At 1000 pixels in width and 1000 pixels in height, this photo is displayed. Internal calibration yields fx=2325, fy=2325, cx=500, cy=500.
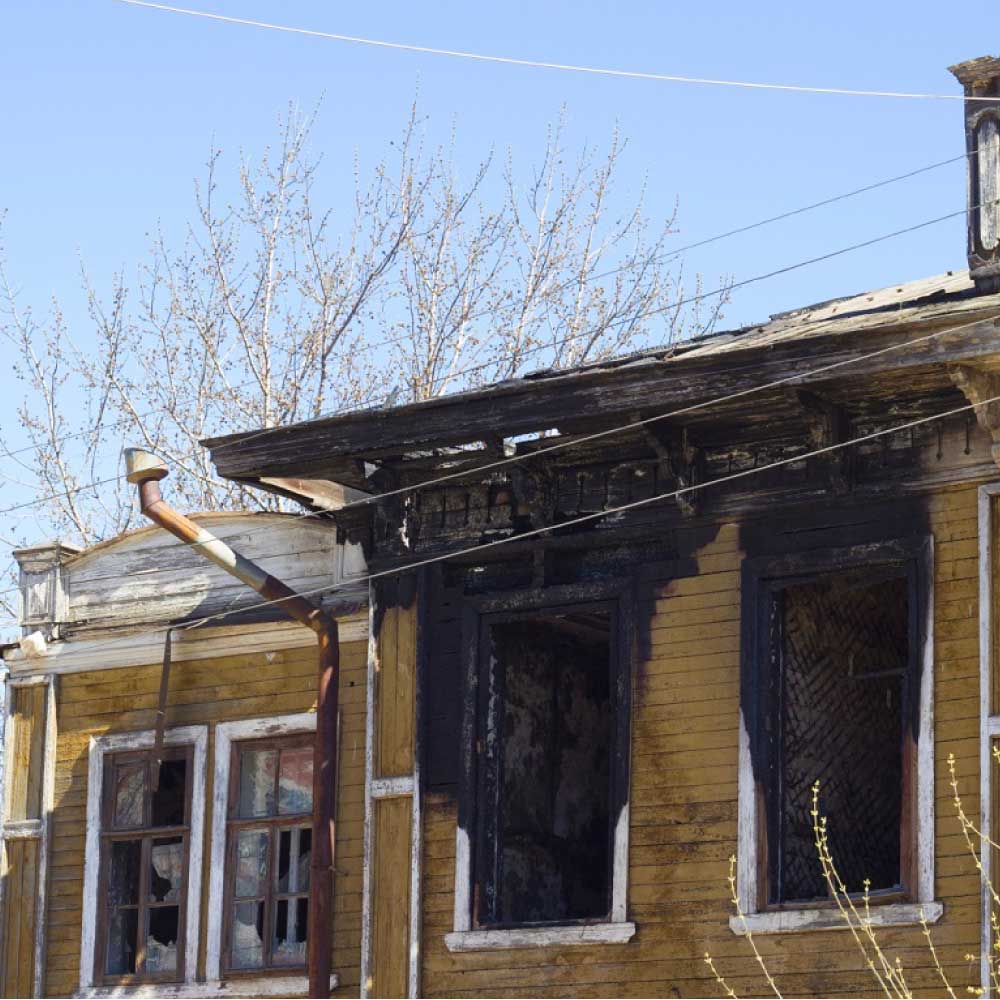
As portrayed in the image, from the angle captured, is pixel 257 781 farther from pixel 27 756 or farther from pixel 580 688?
pixel 580 688

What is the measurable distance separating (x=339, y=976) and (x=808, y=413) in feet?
16.3

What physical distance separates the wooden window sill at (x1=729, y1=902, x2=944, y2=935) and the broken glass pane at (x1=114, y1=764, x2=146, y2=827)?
17.0ft

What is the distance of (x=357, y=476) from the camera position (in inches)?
635

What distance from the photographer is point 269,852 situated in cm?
1644

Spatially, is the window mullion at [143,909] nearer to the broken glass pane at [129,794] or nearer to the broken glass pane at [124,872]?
the broken glass pane at [124,872]

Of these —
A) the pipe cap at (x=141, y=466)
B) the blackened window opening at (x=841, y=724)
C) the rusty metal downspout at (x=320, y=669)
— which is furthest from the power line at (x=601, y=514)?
the pipe cap at (x=141, y=466)

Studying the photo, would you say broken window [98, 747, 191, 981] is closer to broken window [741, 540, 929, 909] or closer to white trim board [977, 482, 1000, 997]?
broken window [741, 540, 929, 909]

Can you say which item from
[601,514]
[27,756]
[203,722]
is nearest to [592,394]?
[601,514]

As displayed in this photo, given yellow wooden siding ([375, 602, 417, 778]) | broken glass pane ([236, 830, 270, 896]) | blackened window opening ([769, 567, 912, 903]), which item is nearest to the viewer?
blackened window opening ([769, 567, 912, 903])

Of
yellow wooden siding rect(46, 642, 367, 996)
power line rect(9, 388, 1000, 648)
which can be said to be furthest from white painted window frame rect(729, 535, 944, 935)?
yellow wooden siding rect(46, 642, 367, 996)

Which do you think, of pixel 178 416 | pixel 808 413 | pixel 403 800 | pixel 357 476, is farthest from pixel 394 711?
pixel 178 416

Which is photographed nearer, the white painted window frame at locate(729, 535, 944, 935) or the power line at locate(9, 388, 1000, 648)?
the white painted window frame at locate(729, 535, 944, 935)

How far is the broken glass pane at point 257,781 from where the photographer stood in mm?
16578

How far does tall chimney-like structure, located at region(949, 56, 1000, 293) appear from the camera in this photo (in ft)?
46.7
